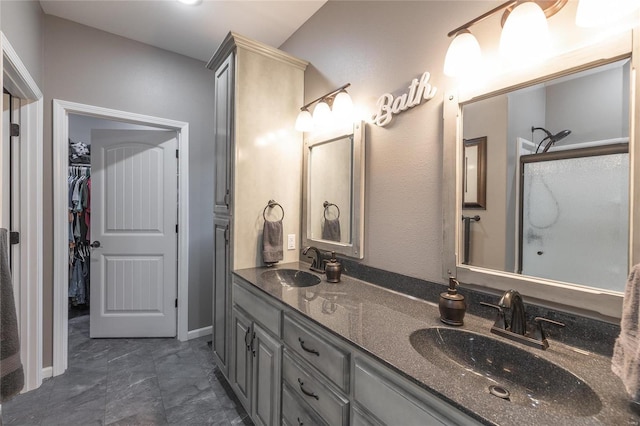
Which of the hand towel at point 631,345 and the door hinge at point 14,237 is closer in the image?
the hand towel at point 631,345

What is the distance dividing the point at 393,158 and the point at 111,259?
9.26 ft

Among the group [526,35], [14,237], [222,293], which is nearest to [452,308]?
[526,35]

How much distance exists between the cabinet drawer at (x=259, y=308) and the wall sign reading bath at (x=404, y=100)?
115 cm

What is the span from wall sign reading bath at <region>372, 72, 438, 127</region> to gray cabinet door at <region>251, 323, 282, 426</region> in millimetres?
1292

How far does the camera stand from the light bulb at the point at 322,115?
1.89 m

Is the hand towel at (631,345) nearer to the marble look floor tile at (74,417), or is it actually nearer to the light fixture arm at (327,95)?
the light fixture arm at (327,95)

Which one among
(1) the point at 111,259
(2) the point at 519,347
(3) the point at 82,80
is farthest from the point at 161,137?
(2) the point at 519,347

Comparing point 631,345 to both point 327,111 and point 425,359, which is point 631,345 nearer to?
point 425,359

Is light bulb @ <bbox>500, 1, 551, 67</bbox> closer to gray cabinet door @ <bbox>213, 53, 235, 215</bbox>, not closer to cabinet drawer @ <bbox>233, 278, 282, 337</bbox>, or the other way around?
cabinet drawer @ <bbox>233, 278, 282, 337</bbox>

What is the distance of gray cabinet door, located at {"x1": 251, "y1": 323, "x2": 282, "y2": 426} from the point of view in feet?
4.58

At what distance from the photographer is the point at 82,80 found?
7.65 feet

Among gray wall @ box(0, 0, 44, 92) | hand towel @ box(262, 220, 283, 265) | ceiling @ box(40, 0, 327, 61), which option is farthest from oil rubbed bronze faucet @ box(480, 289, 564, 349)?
gray wall @ box(0, 0, 44, 92)

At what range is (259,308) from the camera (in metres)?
1.57

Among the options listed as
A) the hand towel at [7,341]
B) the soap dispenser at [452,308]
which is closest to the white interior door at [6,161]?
the hand towel at [7,341]
